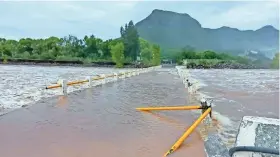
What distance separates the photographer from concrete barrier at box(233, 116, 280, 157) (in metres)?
2.12

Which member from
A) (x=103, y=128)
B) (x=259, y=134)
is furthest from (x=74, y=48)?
(x=259, y=134)

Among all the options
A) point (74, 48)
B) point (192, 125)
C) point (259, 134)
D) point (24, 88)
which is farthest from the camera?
point (74, 48)

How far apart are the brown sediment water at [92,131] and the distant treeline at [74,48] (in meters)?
71.9

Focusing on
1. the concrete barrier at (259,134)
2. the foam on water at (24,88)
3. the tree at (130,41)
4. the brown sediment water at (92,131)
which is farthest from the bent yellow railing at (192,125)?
the tree at (130,41)

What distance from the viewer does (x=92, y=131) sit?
629 cm

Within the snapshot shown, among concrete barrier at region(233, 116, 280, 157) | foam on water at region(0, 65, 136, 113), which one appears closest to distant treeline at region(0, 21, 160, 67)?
foam on water at region(0, 65, 136, 113)

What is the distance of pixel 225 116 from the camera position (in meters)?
8.80

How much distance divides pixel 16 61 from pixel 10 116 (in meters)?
70.9

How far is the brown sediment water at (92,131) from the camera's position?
5039 mm

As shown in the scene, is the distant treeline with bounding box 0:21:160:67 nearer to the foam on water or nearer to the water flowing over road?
the foam on water

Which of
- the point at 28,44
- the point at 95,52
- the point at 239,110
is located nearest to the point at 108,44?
the point at 95,52

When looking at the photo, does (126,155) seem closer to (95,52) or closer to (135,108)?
(135,108)

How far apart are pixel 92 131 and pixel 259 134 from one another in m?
4.50

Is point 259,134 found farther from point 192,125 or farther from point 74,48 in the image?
point 74,48
